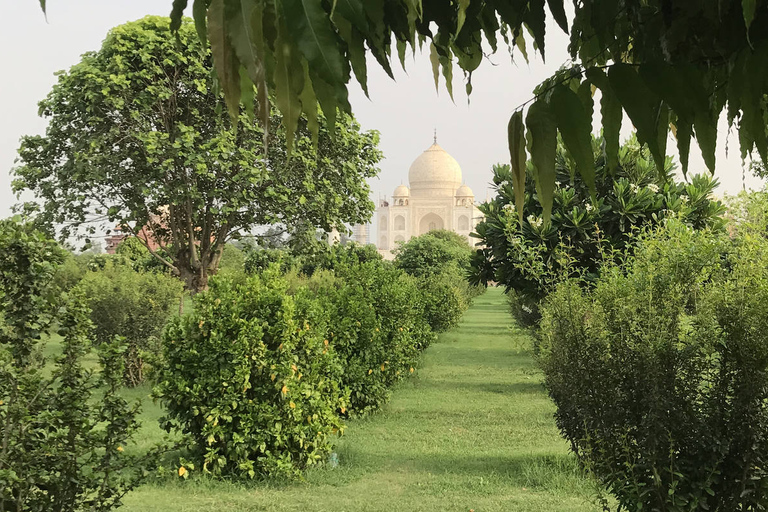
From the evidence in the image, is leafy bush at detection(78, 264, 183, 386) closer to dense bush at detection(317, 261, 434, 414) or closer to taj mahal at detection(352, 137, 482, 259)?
dense bush at detection(317, 261, 434, 414)

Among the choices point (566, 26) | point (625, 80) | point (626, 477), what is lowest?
point (626, 477)

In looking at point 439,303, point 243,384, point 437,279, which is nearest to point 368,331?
point 243,384

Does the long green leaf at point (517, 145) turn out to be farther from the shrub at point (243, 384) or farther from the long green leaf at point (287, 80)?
the shrub at point (243, 384)

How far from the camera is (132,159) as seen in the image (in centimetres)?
1149

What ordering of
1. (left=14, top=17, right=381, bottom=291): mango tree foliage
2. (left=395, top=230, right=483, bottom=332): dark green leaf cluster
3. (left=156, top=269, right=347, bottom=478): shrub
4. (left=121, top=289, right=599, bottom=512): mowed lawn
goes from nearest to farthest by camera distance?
(left=121, top=289, right=599, bottom=512): mowed lawn → (left=156, top=269, right=347, bottom=478): shrub → (left=14, top=17, right=381, bottom=291): mango tree foliage → (left=395, top=230, right=483, bottom=332): dark green leaf cluster

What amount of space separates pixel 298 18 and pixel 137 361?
8.99 meters

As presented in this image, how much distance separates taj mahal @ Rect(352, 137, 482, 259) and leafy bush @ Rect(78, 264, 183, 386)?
59040 mm

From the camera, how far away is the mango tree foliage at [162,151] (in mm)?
10836

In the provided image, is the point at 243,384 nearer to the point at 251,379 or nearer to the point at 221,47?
the point at 251,379

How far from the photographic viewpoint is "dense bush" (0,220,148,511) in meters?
2.45

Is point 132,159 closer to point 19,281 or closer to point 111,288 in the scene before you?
point 111,288

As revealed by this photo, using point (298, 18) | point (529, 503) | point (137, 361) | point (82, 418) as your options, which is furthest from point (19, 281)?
point (137, 361)

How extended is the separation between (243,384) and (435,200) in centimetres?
6542

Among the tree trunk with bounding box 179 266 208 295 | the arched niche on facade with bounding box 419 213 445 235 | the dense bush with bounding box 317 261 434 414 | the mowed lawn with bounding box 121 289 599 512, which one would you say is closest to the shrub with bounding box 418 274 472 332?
the tree trunk with bounding box 179 266 208 295
